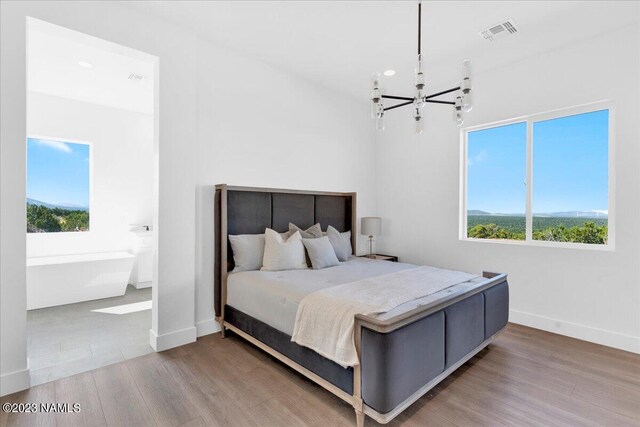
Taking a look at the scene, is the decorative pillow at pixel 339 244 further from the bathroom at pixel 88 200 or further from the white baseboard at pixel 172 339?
the bathroom at pixel 88 200

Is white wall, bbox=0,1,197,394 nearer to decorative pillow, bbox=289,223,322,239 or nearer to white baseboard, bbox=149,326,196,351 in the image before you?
white baseboard, bbox=149,326,196,351

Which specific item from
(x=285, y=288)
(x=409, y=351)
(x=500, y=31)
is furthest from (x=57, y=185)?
(x=500, y=31)

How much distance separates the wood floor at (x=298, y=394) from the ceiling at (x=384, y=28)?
2963 mm

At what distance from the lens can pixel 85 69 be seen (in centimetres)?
363

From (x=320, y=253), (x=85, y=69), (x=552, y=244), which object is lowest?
(x=320, y=253)

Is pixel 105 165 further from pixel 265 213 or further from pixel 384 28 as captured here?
pixel 384 28

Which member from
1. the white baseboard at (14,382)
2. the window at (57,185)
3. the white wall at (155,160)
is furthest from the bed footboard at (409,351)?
the window at (57,185)

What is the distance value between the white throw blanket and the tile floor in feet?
5.50

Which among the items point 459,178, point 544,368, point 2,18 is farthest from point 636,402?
point 2,18

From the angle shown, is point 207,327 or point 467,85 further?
point 207,327

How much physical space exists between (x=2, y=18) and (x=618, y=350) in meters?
5.64

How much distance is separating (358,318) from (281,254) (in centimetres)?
146

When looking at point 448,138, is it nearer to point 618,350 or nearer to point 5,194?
point 618,350

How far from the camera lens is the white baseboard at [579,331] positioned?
113 inches
